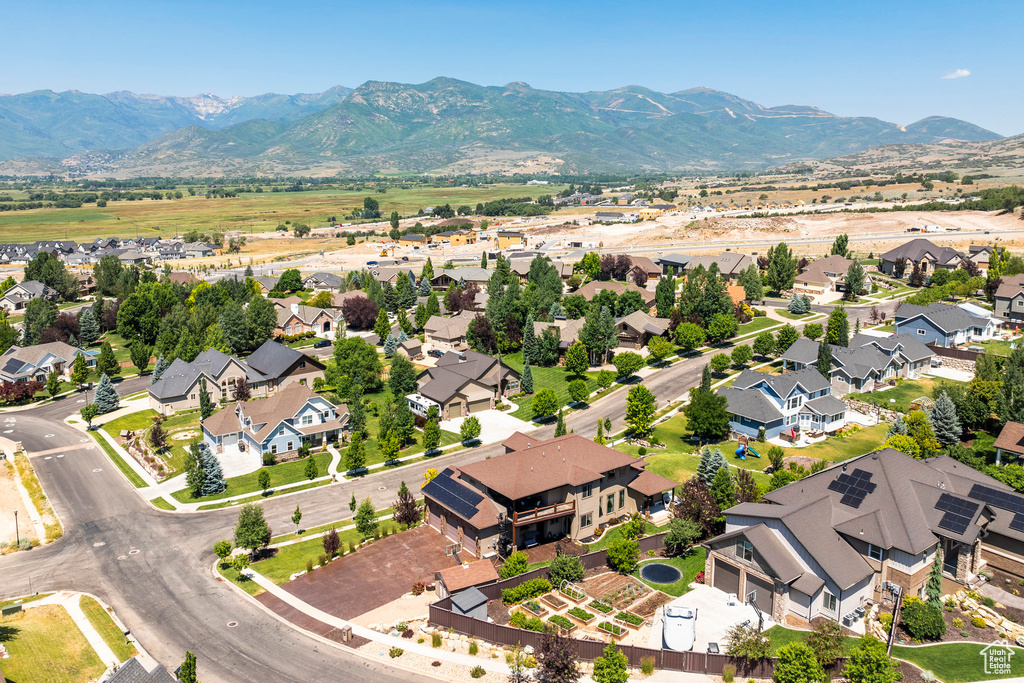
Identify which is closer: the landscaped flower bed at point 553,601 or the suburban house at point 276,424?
the landscaped flower bed at point 553,601

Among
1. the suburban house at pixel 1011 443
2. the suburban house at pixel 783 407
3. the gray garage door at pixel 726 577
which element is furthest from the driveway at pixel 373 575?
the suburban house at pixel 1011 443

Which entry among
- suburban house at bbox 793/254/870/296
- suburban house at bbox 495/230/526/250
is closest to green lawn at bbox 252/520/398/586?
suburban house at bbox 793/254/870/296

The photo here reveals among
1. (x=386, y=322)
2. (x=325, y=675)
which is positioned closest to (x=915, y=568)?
(x=325, y=675)

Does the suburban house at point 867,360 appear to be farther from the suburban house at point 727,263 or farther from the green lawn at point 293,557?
the green lawn at point 293,557

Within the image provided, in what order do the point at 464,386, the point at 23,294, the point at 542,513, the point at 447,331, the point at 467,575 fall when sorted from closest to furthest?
the point at 467,575 < the point at 542,513 < the point at 464,386 < the point at 447,331 < the point at 23,294

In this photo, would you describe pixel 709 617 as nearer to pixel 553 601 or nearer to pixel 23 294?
pixel 553 601
